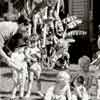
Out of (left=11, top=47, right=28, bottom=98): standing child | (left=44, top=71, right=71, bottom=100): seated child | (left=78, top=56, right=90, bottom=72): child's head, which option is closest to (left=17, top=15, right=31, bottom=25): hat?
(left=11, top=47, right=28, bottom=98): standing child

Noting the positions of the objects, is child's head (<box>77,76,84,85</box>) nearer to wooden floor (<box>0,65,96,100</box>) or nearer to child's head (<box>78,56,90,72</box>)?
child's head (<box>78,56,90,72</box>)

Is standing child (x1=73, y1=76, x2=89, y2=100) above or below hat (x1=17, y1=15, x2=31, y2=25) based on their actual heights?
below

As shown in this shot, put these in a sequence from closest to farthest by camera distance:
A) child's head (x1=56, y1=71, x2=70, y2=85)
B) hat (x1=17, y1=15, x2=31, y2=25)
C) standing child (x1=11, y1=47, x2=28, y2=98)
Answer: child's head (x1=56, y1=71, x2=70, y2=85) < standing child (x1=11, y1=47, x2=28, y2=98) < hat (x1=17, y1=15, x2=31, y2=25)

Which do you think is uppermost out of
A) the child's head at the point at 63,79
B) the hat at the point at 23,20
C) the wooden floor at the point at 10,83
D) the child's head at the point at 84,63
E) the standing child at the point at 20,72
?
the hat at the point at 23,20

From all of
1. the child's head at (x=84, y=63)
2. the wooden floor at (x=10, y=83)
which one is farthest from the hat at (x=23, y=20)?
the child's head at (x=84, y=63)

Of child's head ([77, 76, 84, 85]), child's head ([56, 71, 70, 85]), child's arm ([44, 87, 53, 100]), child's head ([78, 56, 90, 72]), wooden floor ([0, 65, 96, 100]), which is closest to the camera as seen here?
child's arm ([44, 87, 53, 100])

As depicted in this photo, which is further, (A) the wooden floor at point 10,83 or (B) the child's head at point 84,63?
(A) the wooden floor at point 10,83

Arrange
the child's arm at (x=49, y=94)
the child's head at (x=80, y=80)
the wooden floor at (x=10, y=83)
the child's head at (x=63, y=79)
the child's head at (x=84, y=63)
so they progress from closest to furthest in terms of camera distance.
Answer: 1. the child's arm at (x=49, y=94)
2. the child's head at (x=63, y=79)
3. the child's head at (x=80, y=80)
4. the child's head at (x=84, y=63)
5. the wooden floor at (x=10, y=83)

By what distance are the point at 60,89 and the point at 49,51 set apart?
26.2ft

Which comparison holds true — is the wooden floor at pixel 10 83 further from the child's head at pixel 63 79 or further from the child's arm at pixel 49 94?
the child's arm at pixel 49 94

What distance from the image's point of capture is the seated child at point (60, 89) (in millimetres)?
5242

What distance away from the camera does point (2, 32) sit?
23.2ft

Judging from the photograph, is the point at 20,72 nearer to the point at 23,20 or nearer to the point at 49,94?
the point at 49,94

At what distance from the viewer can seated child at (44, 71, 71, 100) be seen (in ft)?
17.2
